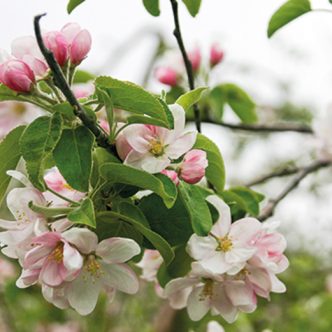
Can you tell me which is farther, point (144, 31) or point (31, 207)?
point (144, 31)

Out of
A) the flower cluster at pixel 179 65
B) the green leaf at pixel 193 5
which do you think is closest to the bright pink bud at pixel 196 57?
the flower cluster at pixel 179 65

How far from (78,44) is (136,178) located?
0.22 m

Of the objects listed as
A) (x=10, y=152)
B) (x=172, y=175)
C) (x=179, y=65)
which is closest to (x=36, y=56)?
(x=10, y=152)

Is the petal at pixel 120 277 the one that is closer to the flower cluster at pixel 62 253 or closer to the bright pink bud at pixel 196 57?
the flower cluster at pixel 62 253

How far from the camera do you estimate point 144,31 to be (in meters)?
3.79

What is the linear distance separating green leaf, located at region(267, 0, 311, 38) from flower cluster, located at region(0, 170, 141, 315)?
59cm

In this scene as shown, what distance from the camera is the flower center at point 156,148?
37.0 inches

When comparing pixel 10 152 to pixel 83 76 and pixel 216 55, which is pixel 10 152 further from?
pixel 216 55

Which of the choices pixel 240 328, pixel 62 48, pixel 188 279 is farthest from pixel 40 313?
pixel 62 48

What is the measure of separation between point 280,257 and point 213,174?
0.56ft

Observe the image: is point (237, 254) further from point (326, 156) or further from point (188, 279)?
point (326, 156)

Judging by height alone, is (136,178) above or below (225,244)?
above

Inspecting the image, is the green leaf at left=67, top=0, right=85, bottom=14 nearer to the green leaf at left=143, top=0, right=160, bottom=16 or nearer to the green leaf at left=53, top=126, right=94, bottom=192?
the green leaf at left=143, top=0, right=160, bottom=16

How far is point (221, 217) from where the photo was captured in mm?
1104
